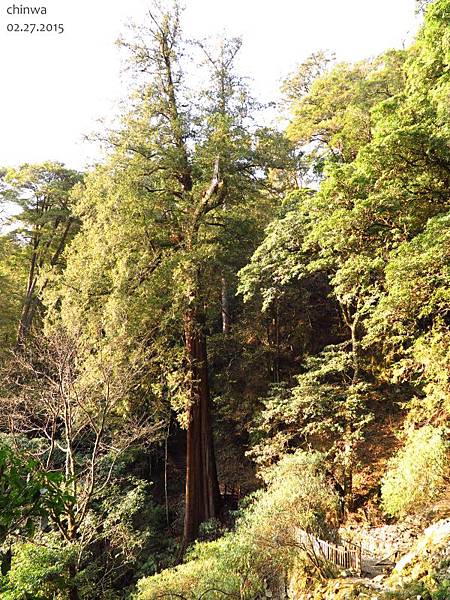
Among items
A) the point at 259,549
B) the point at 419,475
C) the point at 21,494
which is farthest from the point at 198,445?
the point at 21,494

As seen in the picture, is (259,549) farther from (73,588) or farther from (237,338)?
(237,338)

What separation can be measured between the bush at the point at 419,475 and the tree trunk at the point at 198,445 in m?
4.68

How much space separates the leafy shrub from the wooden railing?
0.15 metres

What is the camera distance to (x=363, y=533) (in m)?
7.98

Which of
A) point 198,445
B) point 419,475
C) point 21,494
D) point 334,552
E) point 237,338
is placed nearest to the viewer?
point 21,494

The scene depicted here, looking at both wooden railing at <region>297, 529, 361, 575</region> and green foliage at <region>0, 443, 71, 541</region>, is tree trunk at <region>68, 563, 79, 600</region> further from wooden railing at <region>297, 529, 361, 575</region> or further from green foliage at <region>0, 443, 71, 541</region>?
green foliage at <region>0, 443, 71, 541</region>

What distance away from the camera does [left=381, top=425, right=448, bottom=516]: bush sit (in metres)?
6.29

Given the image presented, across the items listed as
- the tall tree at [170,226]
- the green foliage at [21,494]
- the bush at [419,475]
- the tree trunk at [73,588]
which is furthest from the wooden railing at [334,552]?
the green foliage at [21,494]

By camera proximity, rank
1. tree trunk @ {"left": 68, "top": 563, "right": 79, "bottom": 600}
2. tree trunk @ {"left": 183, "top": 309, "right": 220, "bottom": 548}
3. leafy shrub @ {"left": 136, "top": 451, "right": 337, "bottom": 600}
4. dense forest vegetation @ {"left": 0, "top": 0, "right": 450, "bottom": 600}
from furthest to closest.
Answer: tree trunk @ {"left": 183, "top": 309, "right": 220, "bottom": 548}, tree trunk @ {"left": 68, "top": 563, "right": 79, "bottom": 600}, dense forest vegetation @ {"left": 0, "top": 0, "right": 450, "bottom": 600}, leafy shrub @ {"left": 136, "top": 451, "right": 337, "bottom": 600}


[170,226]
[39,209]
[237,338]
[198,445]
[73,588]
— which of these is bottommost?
[73,588]

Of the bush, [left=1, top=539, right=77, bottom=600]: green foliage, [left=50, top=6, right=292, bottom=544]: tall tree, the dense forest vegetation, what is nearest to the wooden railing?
the dense forest vegetation

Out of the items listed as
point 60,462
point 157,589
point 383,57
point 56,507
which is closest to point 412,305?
point 157,589

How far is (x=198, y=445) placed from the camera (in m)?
10.4

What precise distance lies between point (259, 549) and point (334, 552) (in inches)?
40.2
